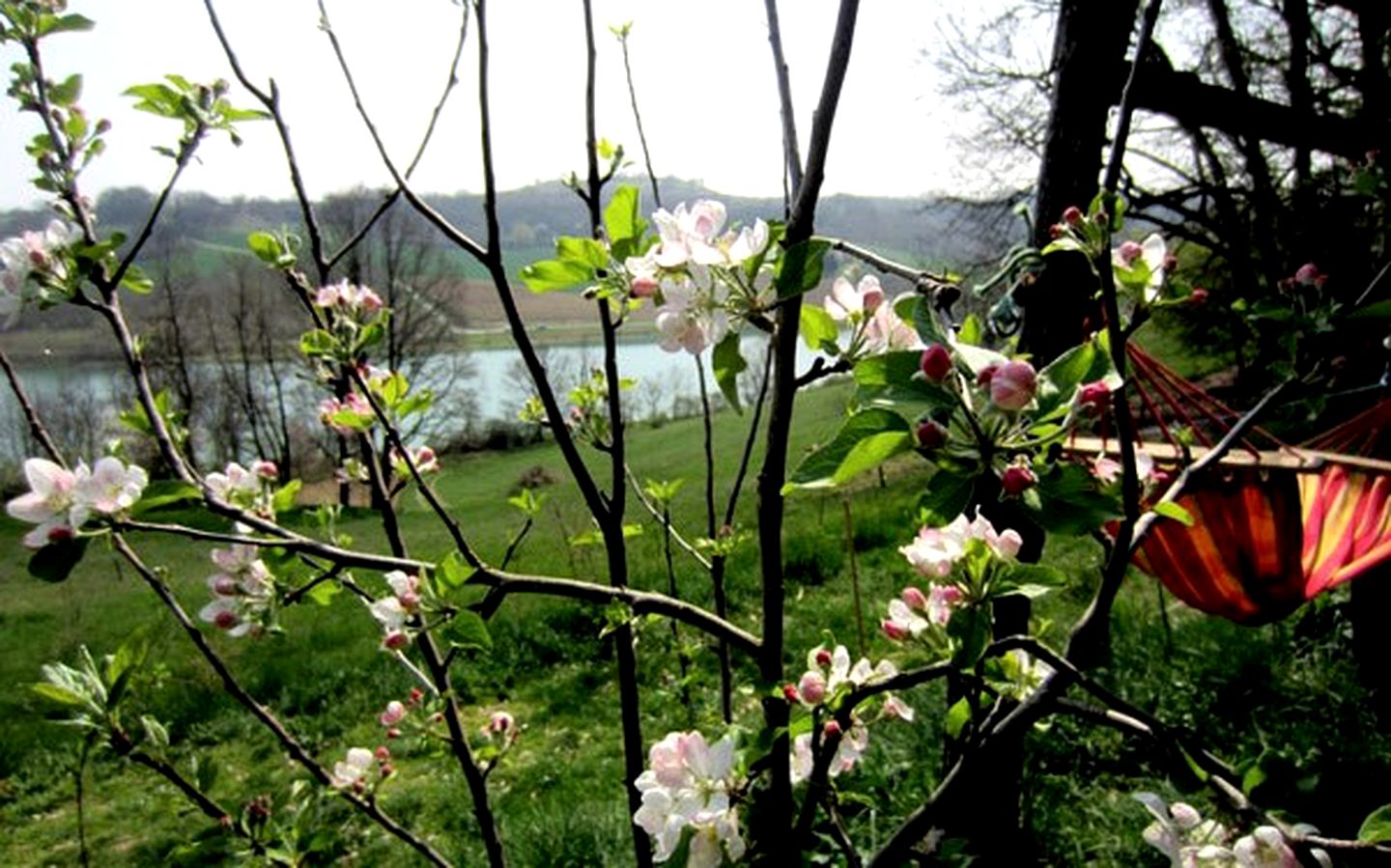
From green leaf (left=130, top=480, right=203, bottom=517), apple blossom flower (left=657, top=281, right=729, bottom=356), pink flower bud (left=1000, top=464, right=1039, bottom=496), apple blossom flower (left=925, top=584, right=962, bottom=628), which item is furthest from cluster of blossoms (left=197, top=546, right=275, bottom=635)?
pink flower bud (left=1000, top=464, right=1039, bottom=496)

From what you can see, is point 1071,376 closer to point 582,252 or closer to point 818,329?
point 818,329

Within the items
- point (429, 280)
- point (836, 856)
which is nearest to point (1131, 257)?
point (836, 856)

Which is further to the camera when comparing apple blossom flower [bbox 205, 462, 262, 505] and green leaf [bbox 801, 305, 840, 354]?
apple blossom flower [bbox 205, 462, 262, 505]

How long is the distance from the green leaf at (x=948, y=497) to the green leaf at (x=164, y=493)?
2.11ft

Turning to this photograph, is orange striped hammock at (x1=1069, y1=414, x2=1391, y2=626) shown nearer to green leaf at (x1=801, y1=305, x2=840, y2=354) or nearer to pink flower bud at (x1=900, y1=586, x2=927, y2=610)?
pink flower bud at (x1=900, y1=586, x2=927, y2=610)

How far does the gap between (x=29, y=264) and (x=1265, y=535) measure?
2616 millimetres

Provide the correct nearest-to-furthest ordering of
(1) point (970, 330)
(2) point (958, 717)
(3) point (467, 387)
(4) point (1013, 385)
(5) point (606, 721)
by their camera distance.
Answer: (4) point (1013, 385) → (1) point (970, 330) → (2) point (958, 717) → (5) point (606, 721) → (3) point (467, 387)

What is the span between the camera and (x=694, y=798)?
81cm

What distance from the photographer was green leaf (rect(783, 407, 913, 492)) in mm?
575

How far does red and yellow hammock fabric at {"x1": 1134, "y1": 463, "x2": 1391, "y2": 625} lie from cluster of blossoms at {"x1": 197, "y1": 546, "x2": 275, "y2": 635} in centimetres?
200

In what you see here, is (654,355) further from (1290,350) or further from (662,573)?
(1290,350)

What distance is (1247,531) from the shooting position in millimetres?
2264

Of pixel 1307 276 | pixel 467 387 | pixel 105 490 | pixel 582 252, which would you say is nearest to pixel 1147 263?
pixel 1307 276

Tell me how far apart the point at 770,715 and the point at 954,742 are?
10.8 inches
